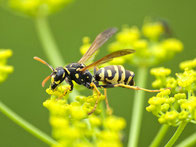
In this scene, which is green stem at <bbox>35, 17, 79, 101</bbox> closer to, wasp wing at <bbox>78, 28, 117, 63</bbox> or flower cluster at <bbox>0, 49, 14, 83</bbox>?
wasp wing at <bbox>78, 28, 117, 63</bbox>

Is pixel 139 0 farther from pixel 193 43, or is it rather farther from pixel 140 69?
pixel 140 69

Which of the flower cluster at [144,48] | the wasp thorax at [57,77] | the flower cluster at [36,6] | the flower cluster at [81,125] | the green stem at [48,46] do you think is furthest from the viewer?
the flower cluster at [36,6]

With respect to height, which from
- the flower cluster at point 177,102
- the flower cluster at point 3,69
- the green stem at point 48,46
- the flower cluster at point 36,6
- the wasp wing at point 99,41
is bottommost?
the flower cluster at point 177,102

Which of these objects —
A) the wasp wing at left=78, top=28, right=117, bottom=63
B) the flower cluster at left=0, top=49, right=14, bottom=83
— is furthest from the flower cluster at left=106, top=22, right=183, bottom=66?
the flower cluster at left=0, top=49, right=14, bottom=83

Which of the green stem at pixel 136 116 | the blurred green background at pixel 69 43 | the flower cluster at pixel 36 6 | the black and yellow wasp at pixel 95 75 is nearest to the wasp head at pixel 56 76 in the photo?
the black and yellow wasp at pixel 95 75

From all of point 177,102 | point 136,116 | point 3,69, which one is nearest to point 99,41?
point 136,116

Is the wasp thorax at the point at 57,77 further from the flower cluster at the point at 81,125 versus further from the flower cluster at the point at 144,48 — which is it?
the flower cluster at the point at 144,48

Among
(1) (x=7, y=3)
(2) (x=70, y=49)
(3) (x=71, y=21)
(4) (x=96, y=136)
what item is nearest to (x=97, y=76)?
(4) (x=96, y=136)
